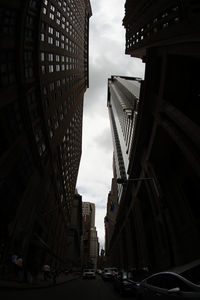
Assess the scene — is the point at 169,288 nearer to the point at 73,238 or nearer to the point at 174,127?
the point at 174,127

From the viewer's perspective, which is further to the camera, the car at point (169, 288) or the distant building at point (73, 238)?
the distant building at point (73, 238)

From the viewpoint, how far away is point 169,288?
5.36 metres

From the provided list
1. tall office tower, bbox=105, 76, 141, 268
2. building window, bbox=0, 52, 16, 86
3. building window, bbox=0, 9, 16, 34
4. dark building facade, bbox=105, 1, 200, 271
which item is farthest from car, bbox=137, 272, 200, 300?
building window, bbox=0, 9, 16, 34

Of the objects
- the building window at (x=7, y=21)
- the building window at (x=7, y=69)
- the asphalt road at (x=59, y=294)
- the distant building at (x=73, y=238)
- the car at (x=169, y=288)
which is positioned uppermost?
the building window at (x=7, y=21)

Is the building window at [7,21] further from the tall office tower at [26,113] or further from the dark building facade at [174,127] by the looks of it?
the dark building facade at [174,127]

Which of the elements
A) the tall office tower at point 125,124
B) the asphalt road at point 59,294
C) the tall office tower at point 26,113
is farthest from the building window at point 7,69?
the tall office tower at point 125,124

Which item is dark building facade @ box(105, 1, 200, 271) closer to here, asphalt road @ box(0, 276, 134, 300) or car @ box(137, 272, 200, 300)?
car @ box(137, 272, 200, 300)

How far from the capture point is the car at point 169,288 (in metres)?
4.56

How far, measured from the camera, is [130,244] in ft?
144

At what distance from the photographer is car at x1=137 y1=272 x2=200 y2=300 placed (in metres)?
4.56

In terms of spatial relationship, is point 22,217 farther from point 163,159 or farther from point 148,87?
point 148,87

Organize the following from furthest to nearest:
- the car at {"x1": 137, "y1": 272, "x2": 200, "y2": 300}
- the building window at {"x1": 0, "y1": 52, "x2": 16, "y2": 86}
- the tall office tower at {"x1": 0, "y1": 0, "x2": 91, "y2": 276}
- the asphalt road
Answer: the tall office tower at {"x1": 0, "y1": 0, "x2": 91, "y2": 276} → the building window at {"x1": 0, "y1": 52, "x2": 16, "y2": 86} → the asphalt road → the car at {"x1": 137, "y1": 272, "x2": 200, "y2": 300}

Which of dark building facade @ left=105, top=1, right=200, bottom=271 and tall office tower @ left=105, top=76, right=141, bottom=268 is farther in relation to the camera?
tall office tower @ left=105, top=76, right=141, bottom=268

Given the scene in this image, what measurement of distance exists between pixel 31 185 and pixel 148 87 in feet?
75.9
